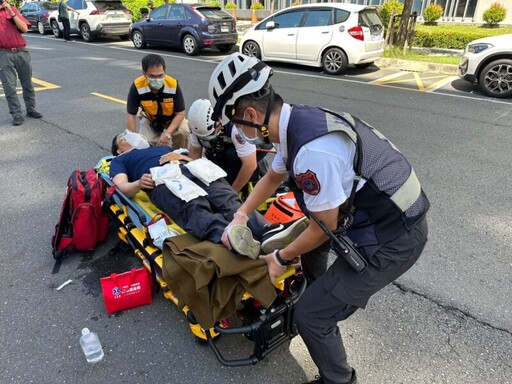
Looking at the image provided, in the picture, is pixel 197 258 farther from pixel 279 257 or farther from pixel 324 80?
pixel 324 80

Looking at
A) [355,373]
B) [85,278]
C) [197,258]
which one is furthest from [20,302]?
[355,373]

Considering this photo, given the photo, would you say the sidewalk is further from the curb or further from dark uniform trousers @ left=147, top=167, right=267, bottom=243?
dark uniform trousers @ left=147, top=167, right=267, bottom=243

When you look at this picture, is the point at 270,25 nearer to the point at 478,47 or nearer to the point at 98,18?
the point at 478,47

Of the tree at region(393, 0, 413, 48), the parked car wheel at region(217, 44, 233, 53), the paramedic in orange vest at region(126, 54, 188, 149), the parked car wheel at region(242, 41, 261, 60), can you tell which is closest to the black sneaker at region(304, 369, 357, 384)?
the paramedic in orange vest at region(126, 54, 188, 149)

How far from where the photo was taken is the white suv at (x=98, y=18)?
1606 centimetres

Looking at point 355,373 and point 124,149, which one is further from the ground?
point 124,149

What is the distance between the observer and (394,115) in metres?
7.00

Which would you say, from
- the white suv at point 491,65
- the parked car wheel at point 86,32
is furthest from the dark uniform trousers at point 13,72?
the parked car wheel at point 86,32

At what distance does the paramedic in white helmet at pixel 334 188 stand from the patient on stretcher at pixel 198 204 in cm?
30

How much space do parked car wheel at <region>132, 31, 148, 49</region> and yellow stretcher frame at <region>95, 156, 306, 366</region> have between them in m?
13.1

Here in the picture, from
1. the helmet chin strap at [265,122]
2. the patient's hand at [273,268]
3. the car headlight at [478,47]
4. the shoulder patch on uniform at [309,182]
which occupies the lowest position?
the patient's hand at [273,268]

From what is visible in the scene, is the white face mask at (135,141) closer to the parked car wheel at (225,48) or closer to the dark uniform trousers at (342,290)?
the dark uniform trousers at (342,290)

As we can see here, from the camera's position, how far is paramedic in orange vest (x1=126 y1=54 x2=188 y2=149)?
4.38m

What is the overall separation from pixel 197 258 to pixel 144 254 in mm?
725
